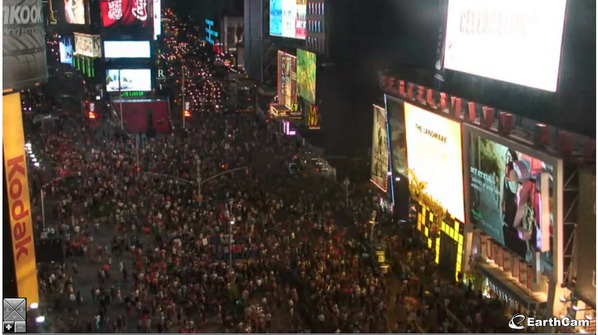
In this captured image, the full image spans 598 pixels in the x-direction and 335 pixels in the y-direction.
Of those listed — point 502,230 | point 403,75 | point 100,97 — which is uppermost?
point 403,75

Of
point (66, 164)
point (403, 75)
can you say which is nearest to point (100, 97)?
point (66, 164)

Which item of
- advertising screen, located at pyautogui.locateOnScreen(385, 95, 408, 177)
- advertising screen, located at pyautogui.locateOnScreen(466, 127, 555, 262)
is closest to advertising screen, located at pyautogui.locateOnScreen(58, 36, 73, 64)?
advertising screen, located at pyautogui.locateOnScreen(385, 95, 408, 177)

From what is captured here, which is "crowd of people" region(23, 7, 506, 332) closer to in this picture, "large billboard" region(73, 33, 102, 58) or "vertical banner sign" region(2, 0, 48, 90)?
"vertical banner sign" region(2, 0, 48, 90)

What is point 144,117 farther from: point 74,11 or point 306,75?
point 74,11

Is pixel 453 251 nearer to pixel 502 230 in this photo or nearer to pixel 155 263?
pixel 502 230

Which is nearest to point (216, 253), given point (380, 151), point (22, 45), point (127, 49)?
point (22, 45)

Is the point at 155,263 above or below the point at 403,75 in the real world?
below

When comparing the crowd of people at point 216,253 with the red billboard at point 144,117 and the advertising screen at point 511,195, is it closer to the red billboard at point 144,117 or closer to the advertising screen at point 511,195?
the advertising screen at point 511,195
